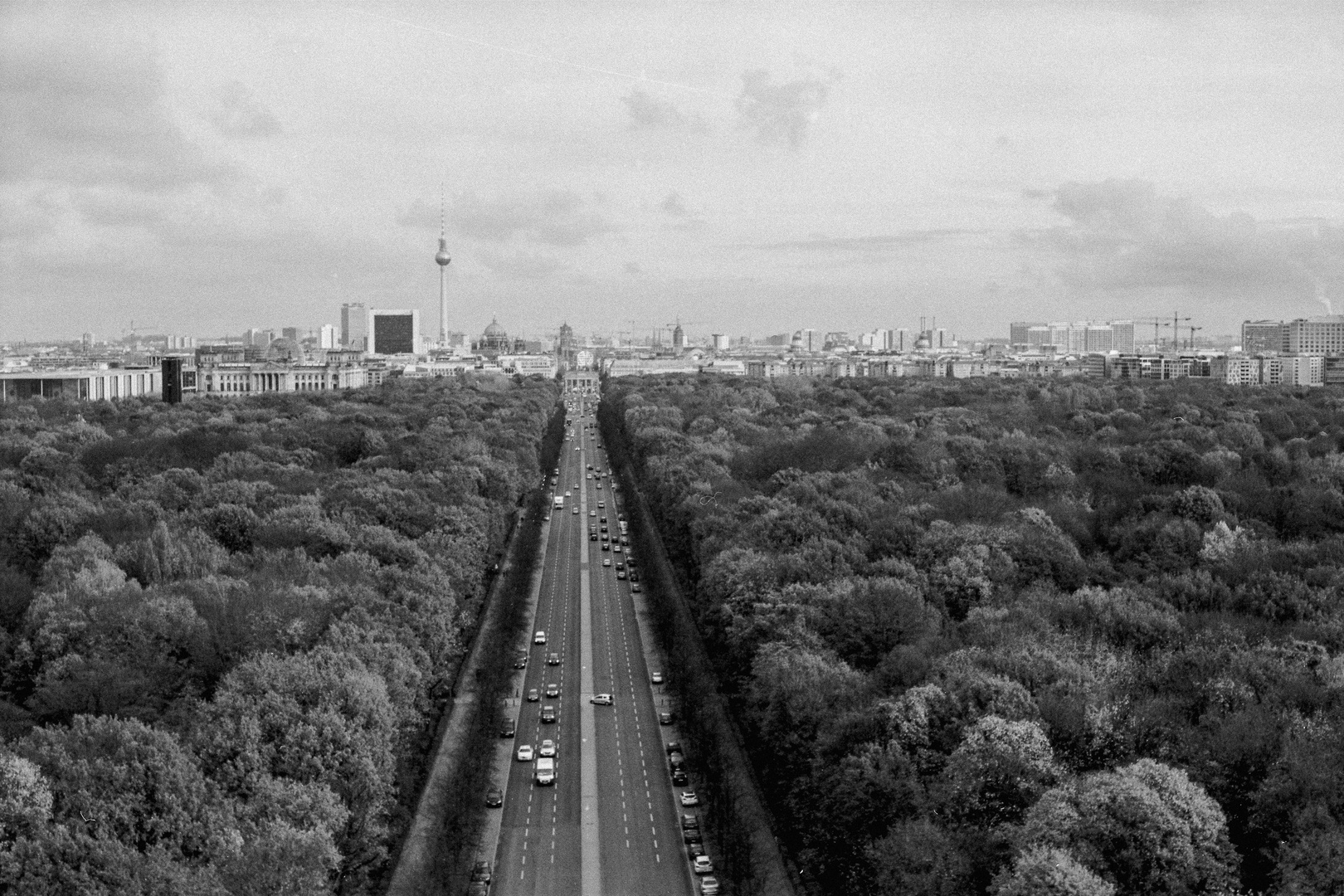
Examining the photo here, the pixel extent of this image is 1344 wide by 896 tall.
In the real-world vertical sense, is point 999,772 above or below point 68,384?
below

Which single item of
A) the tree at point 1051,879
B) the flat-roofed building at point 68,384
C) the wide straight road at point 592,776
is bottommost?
the wide straight road at point 592,776

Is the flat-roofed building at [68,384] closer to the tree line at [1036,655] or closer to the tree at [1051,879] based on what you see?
the tree line at [1036,655]

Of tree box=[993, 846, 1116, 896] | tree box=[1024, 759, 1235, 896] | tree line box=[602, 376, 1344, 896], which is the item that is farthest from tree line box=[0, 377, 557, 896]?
tree box=[1024, 759, 1235, 896]

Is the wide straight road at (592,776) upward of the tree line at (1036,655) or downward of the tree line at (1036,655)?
downward

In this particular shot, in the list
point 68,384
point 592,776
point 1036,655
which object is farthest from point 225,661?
point 68,384

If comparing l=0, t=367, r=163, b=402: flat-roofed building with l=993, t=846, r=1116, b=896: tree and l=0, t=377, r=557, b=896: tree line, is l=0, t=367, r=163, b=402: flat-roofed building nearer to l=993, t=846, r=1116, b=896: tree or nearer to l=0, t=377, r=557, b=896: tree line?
l=0, t=377, r=557, b=896: tree line

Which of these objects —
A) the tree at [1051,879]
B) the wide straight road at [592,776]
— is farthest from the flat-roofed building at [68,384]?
the tree at [1051,879]

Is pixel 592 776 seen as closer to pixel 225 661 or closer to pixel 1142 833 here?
pixel 225 661
